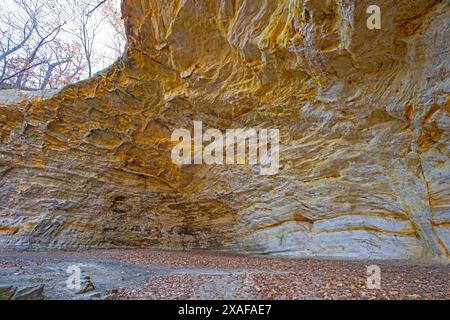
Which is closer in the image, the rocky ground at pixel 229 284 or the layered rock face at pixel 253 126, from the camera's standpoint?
the rocky ground at pixel 229 284

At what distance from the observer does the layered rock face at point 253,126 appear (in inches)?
270

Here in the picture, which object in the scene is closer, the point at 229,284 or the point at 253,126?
the point at 229,284

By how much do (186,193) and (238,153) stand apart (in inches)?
130

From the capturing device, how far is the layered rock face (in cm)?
687

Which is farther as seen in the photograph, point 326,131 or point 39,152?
point 39,152

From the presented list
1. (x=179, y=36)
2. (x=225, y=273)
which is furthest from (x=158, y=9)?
(x=225, y=273)

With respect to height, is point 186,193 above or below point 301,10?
below

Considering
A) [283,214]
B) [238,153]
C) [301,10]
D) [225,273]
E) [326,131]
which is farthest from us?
[238,153]

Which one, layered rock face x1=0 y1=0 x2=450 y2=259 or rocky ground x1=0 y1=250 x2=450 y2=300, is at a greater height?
layered rock face x1=0 y1=0 x2=450 y2=259

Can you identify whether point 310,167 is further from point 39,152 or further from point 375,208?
point 39,152

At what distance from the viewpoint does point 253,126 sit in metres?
10.7

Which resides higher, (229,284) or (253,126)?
(253,126)

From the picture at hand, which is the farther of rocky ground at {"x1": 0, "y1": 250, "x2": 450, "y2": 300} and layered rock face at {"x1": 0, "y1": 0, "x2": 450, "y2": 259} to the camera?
layered rock face at {"x1": 0, "y1": 0, "x2": 450, "y2": 259}

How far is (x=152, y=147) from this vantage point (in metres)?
12.5
